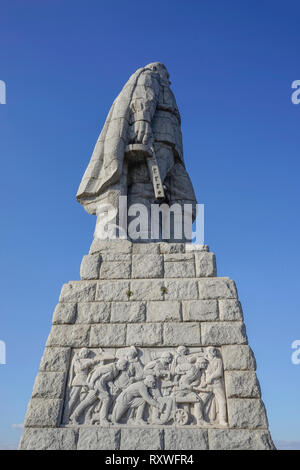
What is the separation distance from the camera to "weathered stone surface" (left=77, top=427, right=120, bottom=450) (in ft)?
13.4

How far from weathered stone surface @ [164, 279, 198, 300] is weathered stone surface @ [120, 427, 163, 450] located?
1724mm

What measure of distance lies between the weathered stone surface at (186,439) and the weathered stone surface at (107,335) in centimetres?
123

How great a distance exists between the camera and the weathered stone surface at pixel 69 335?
4.94m

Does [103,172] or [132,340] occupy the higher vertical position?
[103,172]

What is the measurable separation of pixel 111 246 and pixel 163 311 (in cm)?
146

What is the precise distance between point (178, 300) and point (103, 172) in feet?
10.1

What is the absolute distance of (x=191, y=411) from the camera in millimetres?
4355

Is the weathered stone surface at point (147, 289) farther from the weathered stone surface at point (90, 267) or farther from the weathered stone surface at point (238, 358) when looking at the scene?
the weathered stone surface at point (238, 358)

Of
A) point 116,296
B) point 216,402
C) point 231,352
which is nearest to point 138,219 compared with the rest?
point 116,296

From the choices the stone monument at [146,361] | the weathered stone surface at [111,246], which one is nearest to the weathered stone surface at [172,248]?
the stone monument at [146,361]

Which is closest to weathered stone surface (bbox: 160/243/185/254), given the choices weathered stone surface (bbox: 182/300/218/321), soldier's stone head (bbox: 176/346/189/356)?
weathered stone surface (bbox: 182/300/218/321)

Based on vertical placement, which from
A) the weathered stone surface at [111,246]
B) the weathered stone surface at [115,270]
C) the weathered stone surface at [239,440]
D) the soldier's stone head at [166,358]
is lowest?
the weathered stone surface at [239,440]

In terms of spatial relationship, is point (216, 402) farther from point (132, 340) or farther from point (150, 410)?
point (132, 340)

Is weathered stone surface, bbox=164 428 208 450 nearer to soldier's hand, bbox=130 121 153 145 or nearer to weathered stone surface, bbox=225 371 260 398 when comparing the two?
weathered stone surface, bbox=225 371 260 398
